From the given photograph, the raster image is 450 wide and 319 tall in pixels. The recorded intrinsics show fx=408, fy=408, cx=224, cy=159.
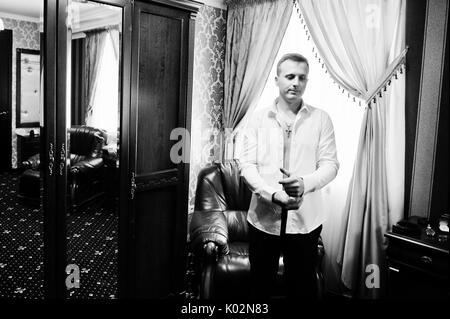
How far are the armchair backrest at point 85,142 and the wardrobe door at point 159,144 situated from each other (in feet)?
0.52

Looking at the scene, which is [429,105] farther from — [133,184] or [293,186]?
[133,184]

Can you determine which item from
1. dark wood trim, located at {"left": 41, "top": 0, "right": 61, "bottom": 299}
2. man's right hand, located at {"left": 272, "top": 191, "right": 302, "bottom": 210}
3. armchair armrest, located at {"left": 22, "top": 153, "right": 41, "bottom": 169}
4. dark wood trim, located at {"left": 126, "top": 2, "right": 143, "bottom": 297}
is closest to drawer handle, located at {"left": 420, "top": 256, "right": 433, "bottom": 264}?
man's right hand, located at {"left": 272, "top": 191, "right": 302, "bottom": 210}

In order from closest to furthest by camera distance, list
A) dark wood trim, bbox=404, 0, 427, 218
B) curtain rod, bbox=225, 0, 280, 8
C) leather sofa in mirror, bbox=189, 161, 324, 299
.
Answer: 1. dark wood trim, bbox=404, 0, 427, 218
2. leather sofa in mirror, bbox=189, 161, 324, 299
3. curtain rod, bbox=225, 0, 280, 8

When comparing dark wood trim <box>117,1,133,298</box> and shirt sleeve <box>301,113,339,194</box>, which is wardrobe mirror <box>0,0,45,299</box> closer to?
dark wood trim <box>117,1,133,298</box>

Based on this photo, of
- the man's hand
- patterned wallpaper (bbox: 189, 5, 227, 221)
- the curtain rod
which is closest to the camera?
the man's hand

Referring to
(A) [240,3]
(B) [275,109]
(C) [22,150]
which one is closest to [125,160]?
(C) [22,150]

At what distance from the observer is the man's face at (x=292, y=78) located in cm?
→ 169

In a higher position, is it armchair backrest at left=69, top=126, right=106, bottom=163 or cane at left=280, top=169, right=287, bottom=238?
armchair backrest at left=69, top=126, right=106, bottom=163

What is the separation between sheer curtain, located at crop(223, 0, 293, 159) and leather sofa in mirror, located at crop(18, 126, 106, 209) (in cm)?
136

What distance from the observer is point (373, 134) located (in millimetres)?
2191

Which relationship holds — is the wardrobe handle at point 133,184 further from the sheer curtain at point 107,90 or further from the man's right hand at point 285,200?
the man's right hand at point 285,200

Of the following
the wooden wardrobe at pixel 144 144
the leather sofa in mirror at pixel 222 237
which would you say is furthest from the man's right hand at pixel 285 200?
the wooden wardrobe at pixel 144 144

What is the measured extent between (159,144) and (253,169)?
0.63m

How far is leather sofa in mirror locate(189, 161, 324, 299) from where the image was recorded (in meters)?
2.15
